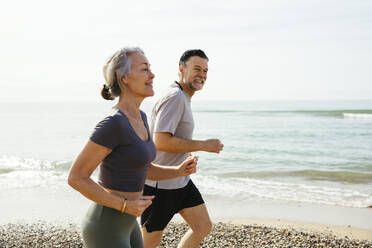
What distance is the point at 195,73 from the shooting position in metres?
3.34

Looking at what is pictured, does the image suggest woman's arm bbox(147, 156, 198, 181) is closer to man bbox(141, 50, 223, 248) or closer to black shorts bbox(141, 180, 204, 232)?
man bbox(141, 50, 223, 248)

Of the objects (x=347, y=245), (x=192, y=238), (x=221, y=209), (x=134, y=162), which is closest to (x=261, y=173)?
(x=221, y=209)

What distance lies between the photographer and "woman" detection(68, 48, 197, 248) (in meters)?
1.84

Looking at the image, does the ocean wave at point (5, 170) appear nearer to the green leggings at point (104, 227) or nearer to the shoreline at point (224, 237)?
the shoreline at point (224, 237)

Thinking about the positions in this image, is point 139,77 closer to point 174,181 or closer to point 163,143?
point 163,143

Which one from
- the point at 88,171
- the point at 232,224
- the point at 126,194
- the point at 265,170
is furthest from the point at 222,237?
the point at 265,170

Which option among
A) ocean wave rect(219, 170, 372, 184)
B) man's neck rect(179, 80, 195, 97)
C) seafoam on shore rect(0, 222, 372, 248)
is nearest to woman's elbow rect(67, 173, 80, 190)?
man's neck rect(179, 80, 195, 97)

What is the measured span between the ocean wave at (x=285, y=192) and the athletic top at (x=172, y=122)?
5839 mm

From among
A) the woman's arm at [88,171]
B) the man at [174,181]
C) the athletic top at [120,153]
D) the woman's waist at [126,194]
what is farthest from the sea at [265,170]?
the woman's arm at [88,171]

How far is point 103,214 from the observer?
75.8 inches

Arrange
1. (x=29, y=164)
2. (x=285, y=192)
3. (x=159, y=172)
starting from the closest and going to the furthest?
(x=159, y=172) < (x=285, y=192) < (x=29, y=164)

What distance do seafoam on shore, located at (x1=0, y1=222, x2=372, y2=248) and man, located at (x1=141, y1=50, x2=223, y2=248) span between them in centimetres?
214

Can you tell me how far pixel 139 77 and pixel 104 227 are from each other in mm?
797

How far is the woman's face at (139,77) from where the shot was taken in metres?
2.05
